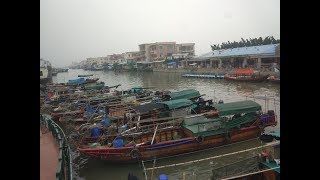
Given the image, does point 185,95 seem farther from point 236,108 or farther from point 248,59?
point 248,59

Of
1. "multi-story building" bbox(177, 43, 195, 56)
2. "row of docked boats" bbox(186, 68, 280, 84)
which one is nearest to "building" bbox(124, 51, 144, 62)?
"multi-story building" bbox(177, 43, 195, 56)

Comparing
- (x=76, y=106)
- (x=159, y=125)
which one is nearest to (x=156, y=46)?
(x=76, y=106)

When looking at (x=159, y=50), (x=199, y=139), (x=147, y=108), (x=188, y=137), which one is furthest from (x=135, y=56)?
(x=199, y=139)

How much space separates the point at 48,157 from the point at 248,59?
3479cm

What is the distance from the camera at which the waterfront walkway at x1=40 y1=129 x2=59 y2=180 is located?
27.0 ft

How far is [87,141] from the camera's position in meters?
11.3

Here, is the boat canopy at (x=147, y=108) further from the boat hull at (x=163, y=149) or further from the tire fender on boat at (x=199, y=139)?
the tire fender on boat at (x=199, y=139)

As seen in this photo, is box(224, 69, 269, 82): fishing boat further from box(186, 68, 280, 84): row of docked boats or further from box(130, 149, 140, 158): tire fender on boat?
box(130, 149, 140, 158): tire fender on boat

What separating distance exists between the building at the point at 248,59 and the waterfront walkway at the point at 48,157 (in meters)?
26.7

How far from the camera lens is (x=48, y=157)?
9711mm

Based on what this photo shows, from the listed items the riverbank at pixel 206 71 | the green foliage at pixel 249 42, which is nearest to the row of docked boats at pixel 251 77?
the riverbank at pixel 206 71

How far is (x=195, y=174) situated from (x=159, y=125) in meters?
2.93
